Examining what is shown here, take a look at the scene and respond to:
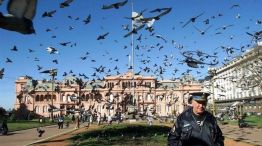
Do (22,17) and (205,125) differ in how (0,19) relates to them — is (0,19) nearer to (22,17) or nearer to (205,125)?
(22,17)

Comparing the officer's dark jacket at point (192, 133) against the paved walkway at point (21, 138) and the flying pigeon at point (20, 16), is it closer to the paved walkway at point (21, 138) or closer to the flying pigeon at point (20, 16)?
the flying pigeon at point (20, 16)

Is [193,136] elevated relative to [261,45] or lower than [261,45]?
lower

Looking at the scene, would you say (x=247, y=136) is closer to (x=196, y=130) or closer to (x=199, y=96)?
(x=196, y=130)

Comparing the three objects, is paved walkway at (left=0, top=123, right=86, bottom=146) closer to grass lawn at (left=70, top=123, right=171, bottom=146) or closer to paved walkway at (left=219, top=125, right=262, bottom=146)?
grass lawn at (left=70, top=123, right=171, bottom=146)

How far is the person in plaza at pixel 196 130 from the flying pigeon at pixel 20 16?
12.1ft

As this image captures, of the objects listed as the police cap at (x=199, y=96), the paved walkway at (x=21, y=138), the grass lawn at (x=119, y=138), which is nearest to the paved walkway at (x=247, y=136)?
the grass lawn at (x=119, y=138)

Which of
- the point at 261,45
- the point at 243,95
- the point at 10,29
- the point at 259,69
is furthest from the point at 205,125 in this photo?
the point at 243,95

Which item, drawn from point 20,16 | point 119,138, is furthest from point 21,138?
point 20,16

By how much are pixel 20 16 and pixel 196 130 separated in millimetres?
3895

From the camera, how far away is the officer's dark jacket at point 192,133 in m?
5.44

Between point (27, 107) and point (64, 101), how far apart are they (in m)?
12.8

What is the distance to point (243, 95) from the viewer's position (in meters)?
106

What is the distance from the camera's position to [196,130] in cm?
546

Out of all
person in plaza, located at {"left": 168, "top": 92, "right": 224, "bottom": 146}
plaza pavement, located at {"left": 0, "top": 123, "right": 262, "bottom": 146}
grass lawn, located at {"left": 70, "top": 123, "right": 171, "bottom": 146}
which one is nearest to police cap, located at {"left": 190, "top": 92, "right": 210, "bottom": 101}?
person in plaza, located at {"left": 168, "top": 92, "right": 224, "bottom": 146}
